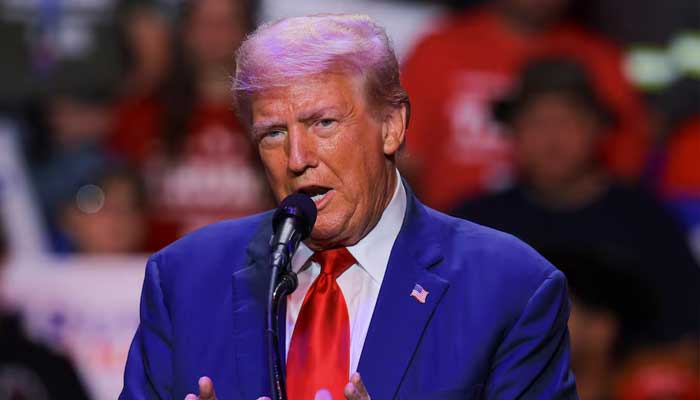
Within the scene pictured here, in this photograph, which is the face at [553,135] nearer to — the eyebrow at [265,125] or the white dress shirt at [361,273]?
the white dress shirt at [361,273]

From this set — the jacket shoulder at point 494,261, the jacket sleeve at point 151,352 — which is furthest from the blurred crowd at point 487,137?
the jacket sleeve at point 151,352

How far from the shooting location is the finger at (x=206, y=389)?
240 cm

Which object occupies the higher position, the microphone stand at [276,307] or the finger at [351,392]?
the microphone stand at [276,307]

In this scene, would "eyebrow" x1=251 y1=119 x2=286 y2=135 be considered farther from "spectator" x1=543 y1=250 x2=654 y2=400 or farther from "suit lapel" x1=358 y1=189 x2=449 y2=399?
"spectator" x1=543 y1=250 x2=654 y2=400

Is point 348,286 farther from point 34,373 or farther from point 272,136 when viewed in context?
point 34,373

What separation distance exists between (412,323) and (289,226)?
0.30 m

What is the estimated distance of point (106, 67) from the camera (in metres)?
6.77

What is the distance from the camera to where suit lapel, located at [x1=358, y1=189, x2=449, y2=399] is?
8.39 feet

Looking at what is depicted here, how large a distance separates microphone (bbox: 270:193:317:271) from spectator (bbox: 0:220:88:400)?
2.28 m

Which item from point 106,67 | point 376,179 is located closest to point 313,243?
point 376,179

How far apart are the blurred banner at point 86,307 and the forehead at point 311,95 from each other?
263cm

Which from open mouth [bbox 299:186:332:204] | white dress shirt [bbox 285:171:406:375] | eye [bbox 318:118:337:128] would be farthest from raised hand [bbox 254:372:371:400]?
eye [bbox 318:118:337:128]

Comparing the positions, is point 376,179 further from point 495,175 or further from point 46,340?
point 495,175

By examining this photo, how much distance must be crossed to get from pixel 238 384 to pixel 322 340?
0.17 m
